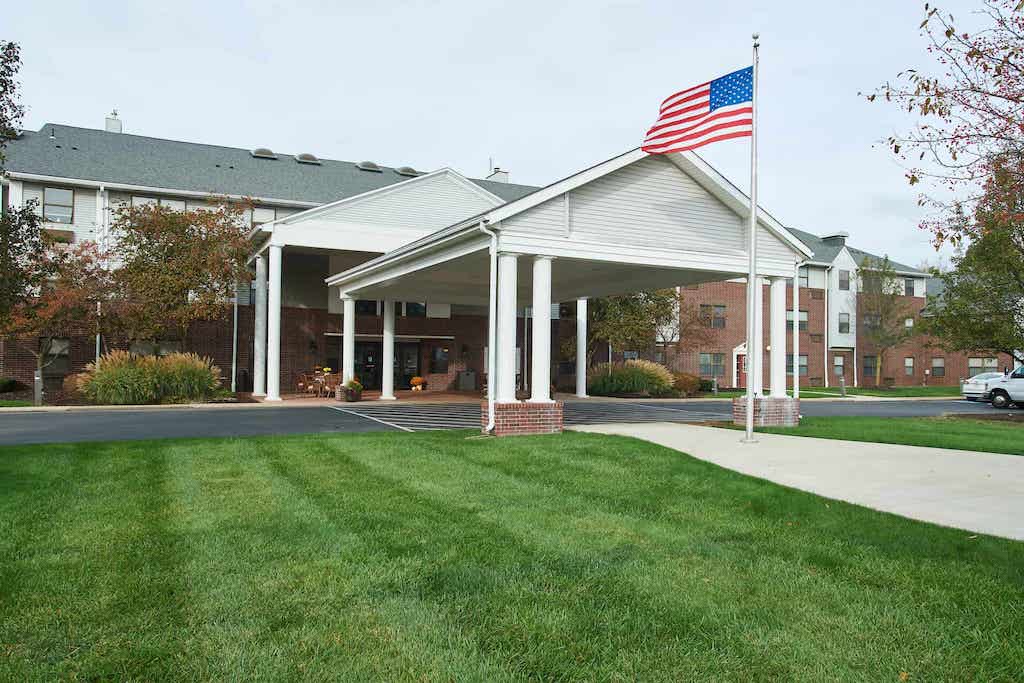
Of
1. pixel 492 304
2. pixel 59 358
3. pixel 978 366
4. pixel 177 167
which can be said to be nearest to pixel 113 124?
pixel 177 167

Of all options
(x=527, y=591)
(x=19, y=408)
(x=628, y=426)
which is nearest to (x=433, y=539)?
(x=527, y=591)

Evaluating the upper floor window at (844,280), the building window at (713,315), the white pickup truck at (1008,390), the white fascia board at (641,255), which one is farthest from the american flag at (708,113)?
the upper floor window at (844,280)

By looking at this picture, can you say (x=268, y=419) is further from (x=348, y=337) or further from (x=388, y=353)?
(x=388, y=353)

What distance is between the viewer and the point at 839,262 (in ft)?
160

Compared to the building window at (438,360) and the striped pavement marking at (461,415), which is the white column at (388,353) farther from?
the building window at (438,360)

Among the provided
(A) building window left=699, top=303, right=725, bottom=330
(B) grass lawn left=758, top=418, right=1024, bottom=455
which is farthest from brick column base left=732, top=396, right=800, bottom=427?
(A) building window left=699, top=303, right=725, bottom=330

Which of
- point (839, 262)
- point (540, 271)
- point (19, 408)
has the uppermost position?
point (839, 262)

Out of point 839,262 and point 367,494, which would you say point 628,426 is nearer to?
point 367,494

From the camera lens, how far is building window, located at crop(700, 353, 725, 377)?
44.1 meters

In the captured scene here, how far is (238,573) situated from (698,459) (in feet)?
24.4

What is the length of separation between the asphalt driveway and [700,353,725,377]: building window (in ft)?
62.1

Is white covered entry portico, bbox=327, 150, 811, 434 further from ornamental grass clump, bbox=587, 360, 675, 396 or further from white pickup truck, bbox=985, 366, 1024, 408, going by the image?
white pickup truck, bbox=985, 366, 1024, 408

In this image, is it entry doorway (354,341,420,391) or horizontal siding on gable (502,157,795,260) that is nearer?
horizontal siding on gable (502,157,795,260)

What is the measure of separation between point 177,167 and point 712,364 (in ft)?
96.8
